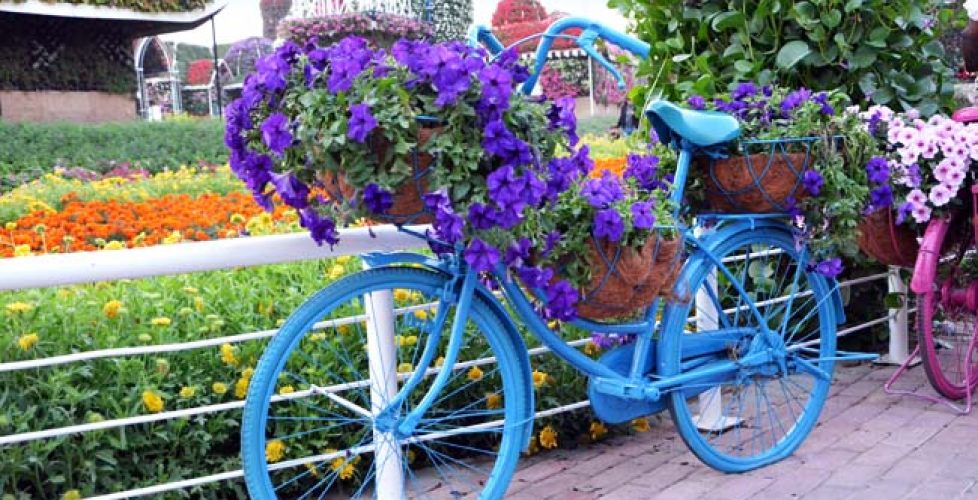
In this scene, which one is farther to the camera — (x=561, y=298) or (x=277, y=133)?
(x=561, y=298)

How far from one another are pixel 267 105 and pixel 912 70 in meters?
3.20

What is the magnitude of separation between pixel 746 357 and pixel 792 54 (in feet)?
4.80

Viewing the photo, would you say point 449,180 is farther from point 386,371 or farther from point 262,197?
point 386,371

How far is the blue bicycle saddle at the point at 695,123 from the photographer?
10.1 ft

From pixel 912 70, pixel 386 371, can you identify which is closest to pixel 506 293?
pixel 386 371

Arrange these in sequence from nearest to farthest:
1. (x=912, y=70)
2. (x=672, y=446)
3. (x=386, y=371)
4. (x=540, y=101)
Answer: (x=540, y=101)
(x=386, y=371)
(x=672, y=446)
(x=912, y=70)

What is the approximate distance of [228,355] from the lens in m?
3.37

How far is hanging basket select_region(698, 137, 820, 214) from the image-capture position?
3.32 metres

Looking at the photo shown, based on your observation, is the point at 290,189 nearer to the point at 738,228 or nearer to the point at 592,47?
the point at 592,47

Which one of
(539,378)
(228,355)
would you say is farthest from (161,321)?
(539,378)

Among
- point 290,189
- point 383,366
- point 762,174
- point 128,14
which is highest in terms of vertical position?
point 128,14

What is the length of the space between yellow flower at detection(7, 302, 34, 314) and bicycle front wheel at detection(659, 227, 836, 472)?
80.0 inches

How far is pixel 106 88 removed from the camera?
2008cm

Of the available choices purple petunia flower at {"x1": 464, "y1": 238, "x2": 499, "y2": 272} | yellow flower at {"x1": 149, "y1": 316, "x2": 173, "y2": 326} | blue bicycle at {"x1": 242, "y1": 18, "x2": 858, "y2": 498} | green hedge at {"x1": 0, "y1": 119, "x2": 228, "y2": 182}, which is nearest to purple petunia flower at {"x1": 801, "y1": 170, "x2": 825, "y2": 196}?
blue bicycle at {"x1": 242, "y1": 18, "x2": 858, "y2": 498}
